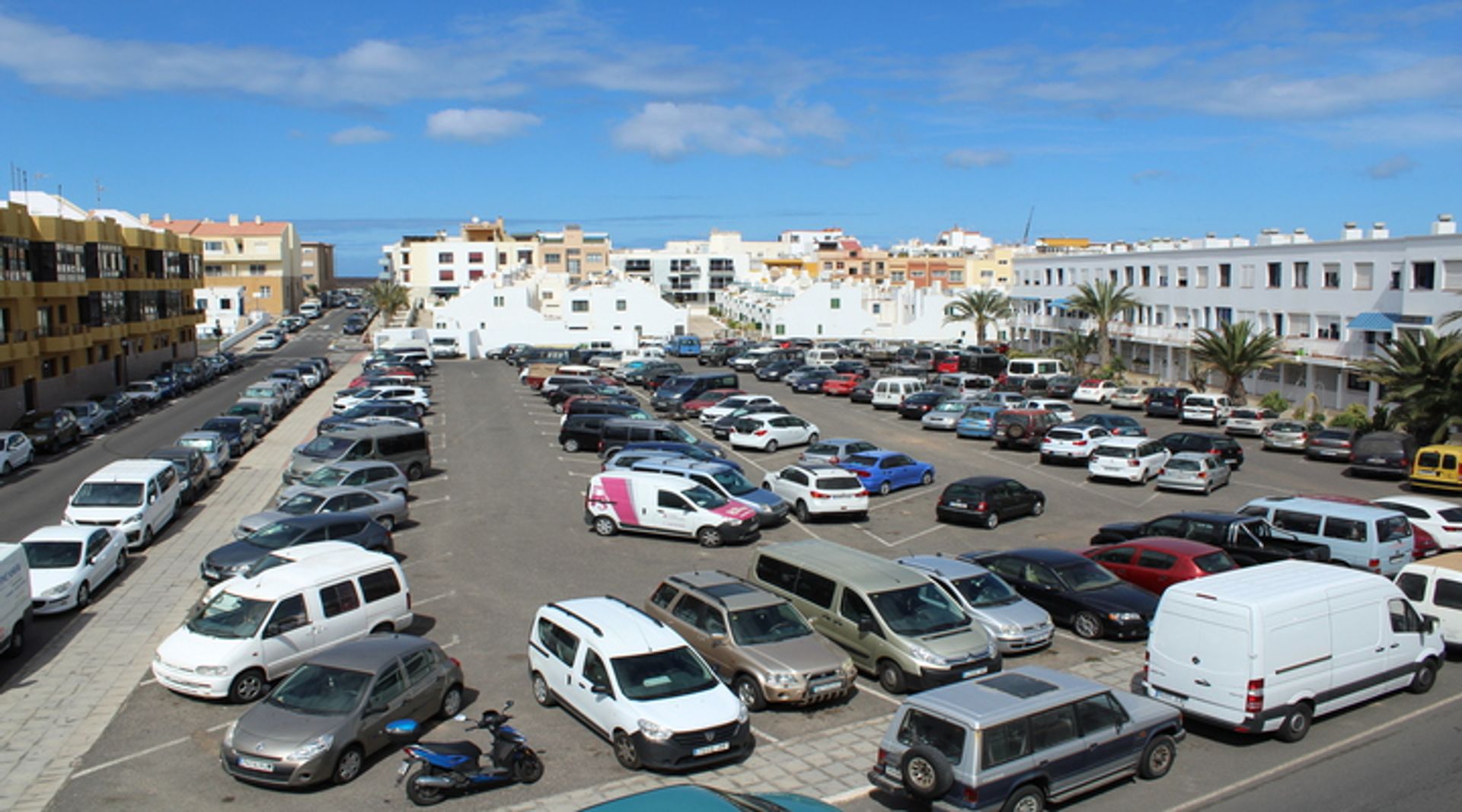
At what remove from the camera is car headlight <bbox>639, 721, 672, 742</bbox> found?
12.0m

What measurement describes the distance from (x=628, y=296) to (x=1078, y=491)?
62.1 metres

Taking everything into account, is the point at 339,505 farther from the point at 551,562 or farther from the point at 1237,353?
the point at 1237,353

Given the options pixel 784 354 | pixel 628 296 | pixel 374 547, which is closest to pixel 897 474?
pixel 374 547

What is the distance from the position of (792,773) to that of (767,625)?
9.00 feet

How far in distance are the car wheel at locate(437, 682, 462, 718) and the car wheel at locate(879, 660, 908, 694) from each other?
5.80 m

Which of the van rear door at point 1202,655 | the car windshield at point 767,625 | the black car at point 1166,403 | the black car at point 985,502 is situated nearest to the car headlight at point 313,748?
the car windshield at point 767,625

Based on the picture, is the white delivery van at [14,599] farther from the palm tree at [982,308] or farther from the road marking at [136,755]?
the palm tree at [982,308]

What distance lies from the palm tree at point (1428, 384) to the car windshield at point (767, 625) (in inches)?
1117

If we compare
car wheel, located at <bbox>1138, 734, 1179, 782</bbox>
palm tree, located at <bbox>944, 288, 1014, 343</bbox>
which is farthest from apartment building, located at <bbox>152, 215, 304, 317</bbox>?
car wheel, located at <bbox>1138, 734, 1179, 782</bbox>

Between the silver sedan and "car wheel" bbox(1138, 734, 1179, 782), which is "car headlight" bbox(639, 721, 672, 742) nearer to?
"car wheel" bbox(1138, 734, 1179, 782)

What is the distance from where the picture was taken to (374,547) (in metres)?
21.7

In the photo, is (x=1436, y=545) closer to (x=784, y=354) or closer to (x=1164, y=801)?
(x=1164, y=801)

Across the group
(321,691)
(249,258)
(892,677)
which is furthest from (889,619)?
(249,258)

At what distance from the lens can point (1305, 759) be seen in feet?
41.4
